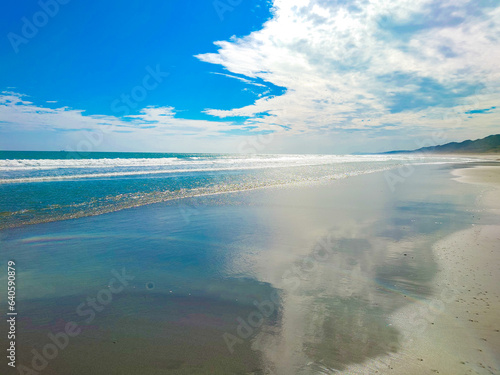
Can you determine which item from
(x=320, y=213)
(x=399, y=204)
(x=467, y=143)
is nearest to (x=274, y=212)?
(x=320, y=213)

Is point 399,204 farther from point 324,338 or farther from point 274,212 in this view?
point 324,338

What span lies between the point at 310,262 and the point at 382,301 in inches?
84.6

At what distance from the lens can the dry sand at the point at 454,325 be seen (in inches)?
141

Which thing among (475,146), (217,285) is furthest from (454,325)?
(475,146)

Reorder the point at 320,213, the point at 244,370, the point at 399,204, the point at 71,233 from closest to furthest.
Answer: the point at 244,370 < the point at 71,233 < the point at 320,213 < the point at 399,204

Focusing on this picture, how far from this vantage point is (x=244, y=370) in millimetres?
3506

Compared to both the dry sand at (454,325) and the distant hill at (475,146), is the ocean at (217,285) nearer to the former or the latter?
the dry sand at (454,325)

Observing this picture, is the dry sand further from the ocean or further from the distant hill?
the distant hill

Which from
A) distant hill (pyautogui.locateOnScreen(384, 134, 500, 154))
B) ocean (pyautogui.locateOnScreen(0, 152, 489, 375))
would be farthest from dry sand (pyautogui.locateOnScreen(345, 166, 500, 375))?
distant hill (pyautogui.locateOnScreen(384, 134, 500, 154))

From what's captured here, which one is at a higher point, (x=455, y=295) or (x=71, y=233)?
(x=71, y=233)

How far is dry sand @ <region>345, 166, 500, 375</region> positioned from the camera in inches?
141

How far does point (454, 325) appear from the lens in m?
4.41

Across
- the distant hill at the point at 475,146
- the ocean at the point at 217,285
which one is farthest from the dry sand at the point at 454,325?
the distant hill at the point at 475,146

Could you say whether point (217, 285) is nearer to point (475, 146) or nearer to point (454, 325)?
point (454, 325)
